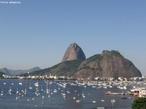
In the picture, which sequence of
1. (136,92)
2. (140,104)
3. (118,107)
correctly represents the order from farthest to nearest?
(136,92) < (118,107) < (140,104)

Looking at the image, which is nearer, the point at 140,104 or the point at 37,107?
the point at 140,104

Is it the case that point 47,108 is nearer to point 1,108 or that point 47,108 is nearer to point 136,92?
point 1,108

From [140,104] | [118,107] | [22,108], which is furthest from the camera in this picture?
[118,107]

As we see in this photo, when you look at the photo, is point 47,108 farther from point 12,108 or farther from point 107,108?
point 107,108

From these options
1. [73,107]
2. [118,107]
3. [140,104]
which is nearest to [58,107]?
[73,107]

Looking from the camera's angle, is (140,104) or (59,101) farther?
(59,101)

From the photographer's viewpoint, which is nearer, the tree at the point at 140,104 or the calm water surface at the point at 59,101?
the tree at the point at 140,104

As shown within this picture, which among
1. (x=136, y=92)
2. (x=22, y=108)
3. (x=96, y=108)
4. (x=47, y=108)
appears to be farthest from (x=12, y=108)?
(x=136, y=92)

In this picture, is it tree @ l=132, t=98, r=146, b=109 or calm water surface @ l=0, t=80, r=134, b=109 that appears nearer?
tree @ l=132, t=98, r=146, b=109

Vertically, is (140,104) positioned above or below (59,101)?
above
